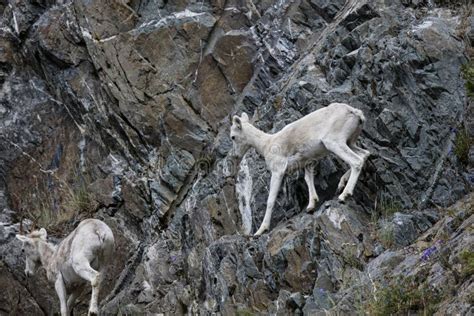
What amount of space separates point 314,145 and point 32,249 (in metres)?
6.62

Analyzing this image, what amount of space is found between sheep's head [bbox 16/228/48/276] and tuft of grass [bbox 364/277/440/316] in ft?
30.1

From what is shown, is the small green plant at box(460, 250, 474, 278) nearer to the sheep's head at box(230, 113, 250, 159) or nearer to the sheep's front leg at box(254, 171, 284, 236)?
the sheep's front leg at box(254, 171, 284, 236)

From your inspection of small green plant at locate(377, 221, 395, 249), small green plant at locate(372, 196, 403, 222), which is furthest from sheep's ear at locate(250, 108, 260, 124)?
small green plant at locate(377, 221, 395, 249)

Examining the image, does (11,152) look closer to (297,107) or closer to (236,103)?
(236,103)

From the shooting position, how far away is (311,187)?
15195mm

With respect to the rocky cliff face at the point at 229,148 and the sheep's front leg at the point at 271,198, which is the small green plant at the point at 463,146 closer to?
the rocky cliff face at the point at 229,148

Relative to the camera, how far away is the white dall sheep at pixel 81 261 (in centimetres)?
Answer: 1639

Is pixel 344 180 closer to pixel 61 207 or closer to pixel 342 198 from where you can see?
pixel 342 198

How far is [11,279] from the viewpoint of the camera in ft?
68.2

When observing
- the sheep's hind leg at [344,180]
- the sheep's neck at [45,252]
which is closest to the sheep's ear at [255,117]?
the sheep's hind leg at [344,180]

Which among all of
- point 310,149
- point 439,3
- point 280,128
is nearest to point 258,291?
point 310,149

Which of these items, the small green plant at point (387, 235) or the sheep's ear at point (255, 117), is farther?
the sheep's ear at point (255, 117)

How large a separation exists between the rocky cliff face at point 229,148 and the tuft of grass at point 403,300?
0.03 metres

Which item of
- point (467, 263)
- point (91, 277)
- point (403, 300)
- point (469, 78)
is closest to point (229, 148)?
point (91, 277)
